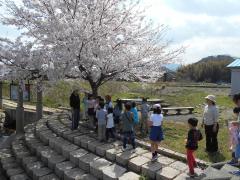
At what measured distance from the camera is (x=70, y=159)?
10.2 m

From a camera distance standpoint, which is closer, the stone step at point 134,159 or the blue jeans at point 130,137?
the stone step at point 134,159

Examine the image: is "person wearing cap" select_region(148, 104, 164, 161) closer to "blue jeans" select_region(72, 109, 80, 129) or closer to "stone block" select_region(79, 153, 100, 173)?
"stone block" select_region(79, 153, 100, 173)

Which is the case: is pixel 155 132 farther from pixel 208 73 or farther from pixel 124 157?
pixel 208 73

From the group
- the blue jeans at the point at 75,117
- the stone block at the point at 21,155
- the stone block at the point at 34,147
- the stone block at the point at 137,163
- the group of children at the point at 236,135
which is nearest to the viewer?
the group of children at the point at 236,135

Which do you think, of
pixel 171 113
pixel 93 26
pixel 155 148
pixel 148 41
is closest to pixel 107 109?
pixel 155 148

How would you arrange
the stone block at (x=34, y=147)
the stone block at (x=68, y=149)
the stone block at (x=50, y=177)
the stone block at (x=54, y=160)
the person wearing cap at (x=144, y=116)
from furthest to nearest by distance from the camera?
1. the person wearing cap at (x=144, y=116)
2. the stone block at (x=34, y=147)
3. the stone block at (x=68, y=149)
4. the stone block at (x=54, y=160)
5. the stone block at (x=50, y=177)

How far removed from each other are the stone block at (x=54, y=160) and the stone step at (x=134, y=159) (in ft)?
2.17

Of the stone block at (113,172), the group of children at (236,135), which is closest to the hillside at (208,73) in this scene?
the stone block at (113,172)

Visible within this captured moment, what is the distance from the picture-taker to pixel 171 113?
745 inches

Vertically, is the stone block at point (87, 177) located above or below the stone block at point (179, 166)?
below

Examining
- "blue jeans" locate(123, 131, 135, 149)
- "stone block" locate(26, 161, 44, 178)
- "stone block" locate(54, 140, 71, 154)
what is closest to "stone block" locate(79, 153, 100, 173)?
"blue jeans" locate(123, 131, 135, 149)

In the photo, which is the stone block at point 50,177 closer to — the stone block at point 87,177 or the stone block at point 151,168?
the stone block at point 87,177

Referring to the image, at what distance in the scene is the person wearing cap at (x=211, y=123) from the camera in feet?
29.5

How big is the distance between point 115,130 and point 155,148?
3417 millimetres
